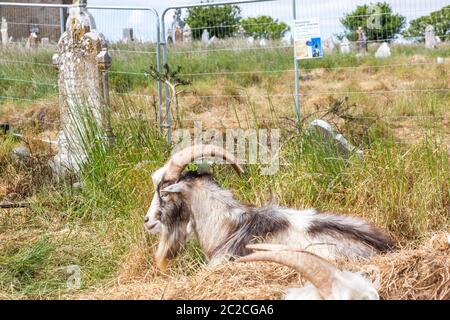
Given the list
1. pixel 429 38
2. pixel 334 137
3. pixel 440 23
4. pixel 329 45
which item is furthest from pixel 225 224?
pixel 429 38

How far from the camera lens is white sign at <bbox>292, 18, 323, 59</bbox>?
26.0 feet

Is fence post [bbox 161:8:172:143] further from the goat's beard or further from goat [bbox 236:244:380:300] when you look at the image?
goat [bbox 236:244:380:300]

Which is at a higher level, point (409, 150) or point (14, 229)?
point (409, 150)

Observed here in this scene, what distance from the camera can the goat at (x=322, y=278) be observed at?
Answer: 152 inches

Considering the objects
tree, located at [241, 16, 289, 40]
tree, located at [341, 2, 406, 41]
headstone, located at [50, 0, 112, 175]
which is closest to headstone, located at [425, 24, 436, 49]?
tree, located at [241, 16, 289, 40]

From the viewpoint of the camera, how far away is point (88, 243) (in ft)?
21.3

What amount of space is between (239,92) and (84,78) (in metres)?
6.47

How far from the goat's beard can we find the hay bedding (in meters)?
0.57

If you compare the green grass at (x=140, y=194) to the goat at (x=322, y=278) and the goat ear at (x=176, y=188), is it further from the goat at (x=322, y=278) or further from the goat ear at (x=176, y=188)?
the goat at (x=322, y=278)

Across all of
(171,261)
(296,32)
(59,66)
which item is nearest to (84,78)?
(59,66)

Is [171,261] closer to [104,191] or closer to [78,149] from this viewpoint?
[104,191]

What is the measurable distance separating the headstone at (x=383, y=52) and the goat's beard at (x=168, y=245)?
1451 centimetres

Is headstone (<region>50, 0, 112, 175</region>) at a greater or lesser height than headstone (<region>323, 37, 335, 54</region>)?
lesser
